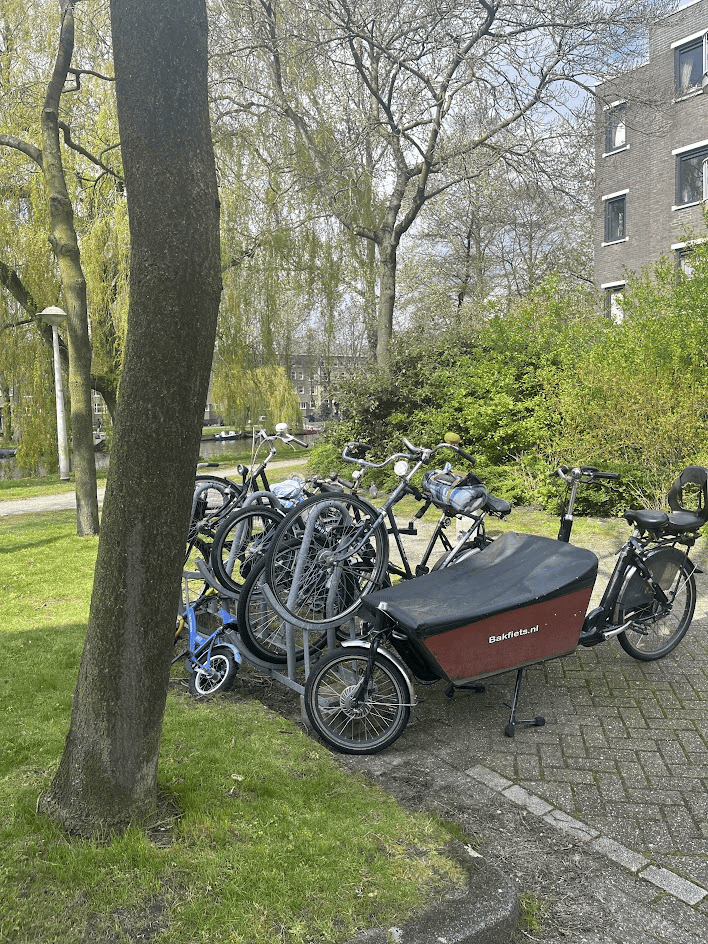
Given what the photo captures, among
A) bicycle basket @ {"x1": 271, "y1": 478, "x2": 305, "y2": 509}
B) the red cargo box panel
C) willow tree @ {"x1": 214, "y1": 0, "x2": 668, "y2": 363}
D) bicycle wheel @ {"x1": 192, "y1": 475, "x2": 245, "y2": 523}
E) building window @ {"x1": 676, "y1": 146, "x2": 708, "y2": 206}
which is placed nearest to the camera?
the red cargo box panel

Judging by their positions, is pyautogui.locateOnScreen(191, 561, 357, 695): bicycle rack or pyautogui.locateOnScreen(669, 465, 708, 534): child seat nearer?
pyautogui.locateOnScreen(191, 561, 357, 695): bicycle rack

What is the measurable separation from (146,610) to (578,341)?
30.3 feet

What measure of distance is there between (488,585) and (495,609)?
31cm

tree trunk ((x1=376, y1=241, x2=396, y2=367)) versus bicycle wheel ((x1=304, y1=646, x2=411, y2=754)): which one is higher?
tree trunk ((x1=376, y1=241, x2=396, y2=367))

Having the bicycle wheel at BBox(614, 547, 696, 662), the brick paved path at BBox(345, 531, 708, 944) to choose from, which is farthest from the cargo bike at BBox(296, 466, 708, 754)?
the bicycle wheel at BBox(614, 547, 696, 662)

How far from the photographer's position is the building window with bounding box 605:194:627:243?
85.6ft

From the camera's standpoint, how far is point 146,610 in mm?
2652

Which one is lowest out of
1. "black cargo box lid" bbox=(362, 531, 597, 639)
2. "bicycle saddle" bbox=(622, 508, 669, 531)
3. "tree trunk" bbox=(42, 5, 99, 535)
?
"black cargo box lid" bbox=(362, 531, 597, 639)

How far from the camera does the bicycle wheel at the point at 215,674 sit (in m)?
4.38

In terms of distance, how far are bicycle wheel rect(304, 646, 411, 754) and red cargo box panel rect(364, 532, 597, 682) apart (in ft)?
0.76

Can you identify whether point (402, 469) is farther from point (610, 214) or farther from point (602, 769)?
point (610, 214)

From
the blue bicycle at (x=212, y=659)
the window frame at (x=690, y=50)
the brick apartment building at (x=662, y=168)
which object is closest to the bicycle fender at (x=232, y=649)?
the blue bicycle at (x=212, y=659)

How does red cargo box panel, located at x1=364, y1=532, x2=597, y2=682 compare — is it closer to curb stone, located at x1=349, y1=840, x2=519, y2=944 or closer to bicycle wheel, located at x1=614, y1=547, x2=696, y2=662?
bicycle wheel, located at x1=614, y1=547, x2=696, y2=662

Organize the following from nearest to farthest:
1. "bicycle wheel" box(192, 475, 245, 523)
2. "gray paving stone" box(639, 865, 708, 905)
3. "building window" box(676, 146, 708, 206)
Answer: "gray paving stone" box(639, 865, 708, 905) < "bicycle wheel" box(192, 475, 245, 523) < "building window" box(676, 146, 708, 206)
